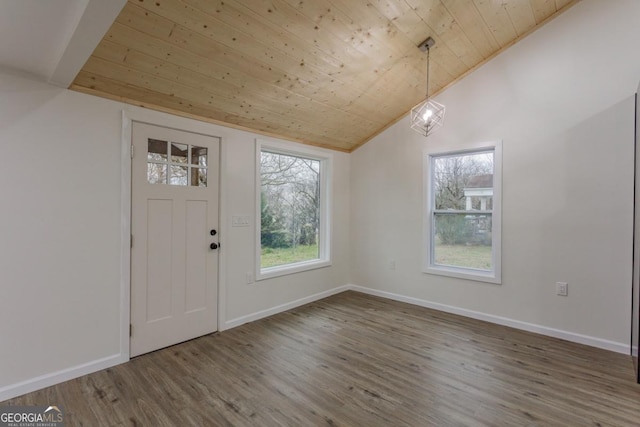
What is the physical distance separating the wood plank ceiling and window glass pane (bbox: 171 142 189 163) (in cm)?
32

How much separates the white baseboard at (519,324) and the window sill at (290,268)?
966 millimetres

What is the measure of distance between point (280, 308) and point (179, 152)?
7.22ft

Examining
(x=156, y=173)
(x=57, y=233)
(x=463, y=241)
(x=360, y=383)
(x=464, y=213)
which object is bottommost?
(x=360, y=383)

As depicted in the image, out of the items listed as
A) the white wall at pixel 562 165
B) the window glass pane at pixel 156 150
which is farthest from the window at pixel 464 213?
the window glass pane at pixel 156 150

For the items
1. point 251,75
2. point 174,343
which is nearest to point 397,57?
point 251,75

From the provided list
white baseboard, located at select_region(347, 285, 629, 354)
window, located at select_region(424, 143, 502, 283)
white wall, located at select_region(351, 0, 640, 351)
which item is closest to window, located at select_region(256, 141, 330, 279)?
white baseboard, located at select_region(347, 285, 629, 354)

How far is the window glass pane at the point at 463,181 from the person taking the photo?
3594 mm

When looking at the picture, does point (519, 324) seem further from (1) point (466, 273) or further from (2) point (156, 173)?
(2) point (156, 173)

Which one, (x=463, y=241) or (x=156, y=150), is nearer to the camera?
(x=156, y=150)

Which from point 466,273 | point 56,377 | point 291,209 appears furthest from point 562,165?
point 56,377

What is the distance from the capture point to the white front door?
2.64 meters

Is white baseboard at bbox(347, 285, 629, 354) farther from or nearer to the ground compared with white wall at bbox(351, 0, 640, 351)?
nearer to the ground

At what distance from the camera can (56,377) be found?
222cm

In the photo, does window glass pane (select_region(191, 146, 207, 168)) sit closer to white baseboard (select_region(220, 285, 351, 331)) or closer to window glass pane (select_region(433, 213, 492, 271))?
white baseboard (select_region(220, 285, 351, 331))
